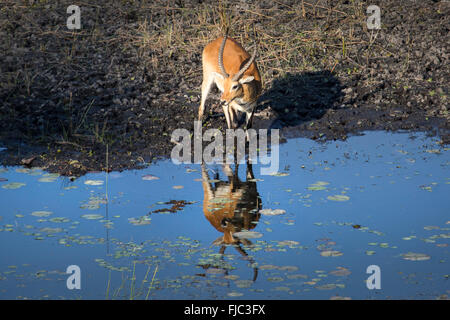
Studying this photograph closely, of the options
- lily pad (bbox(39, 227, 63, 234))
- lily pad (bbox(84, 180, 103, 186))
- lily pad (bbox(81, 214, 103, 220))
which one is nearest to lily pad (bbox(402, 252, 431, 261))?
lily pad (bbox(81, 214, 103, 220))

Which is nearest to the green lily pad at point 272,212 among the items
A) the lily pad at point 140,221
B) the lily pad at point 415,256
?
the lily pad at point 140,221

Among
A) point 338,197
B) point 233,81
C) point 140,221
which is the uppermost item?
point 233,81

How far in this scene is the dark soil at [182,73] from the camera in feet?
35.9

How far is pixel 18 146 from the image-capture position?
34.2 feet

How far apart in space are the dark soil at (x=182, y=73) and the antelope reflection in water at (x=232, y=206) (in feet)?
4.75

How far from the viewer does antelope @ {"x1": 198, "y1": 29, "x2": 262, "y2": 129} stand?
10547mm

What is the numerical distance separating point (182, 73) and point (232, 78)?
293cm

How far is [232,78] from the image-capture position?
34.6 feet

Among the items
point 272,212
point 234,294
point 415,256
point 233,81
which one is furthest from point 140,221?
point 233,81

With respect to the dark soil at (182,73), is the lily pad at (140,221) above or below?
below

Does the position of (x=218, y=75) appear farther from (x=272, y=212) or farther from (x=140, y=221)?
(x=140, y=221)

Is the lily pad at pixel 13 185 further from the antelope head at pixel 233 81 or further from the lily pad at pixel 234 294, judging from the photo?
the lily pad at pixel 234 294

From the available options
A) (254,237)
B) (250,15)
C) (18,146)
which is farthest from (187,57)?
(254,237)

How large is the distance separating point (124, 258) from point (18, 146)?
14.7 ft
